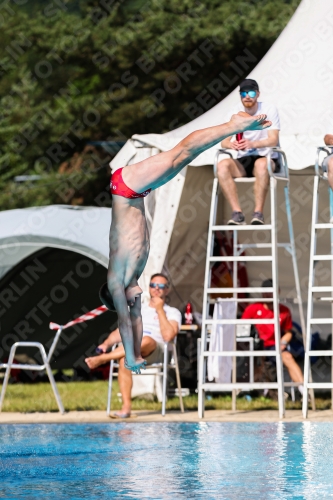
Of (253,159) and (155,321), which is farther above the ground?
(253,159)

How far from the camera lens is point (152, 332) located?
32.1 feet

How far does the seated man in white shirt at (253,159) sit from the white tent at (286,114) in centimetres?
66

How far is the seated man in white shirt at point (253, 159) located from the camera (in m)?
8.95

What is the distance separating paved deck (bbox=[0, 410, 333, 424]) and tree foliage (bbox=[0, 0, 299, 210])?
17005mm

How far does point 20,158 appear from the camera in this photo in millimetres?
32594

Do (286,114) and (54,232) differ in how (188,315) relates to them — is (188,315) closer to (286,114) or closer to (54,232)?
(54,232)

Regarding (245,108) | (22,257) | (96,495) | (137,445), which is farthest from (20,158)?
(96,495)

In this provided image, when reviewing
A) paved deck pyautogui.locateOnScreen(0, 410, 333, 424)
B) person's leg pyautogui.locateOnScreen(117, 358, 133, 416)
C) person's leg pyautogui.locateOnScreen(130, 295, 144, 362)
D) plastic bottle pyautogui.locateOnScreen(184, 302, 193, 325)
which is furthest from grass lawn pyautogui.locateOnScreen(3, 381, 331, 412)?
person's leg pyautogui.locateOnScreen(130, 295, 144, 362)

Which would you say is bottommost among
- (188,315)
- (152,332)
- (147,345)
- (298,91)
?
(147,345)

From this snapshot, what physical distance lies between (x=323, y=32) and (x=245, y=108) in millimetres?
2286

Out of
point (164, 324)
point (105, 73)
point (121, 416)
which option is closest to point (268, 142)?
point (164, 324)

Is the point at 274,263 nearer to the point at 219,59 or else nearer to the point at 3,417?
the point at 3,417

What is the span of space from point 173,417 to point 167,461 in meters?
2.87

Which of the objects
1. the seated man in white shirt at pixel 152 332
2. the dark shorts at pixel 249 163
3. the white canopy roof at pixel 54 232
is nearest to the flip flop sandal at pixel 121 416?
the seated man in white shirt at pixel 152 332
